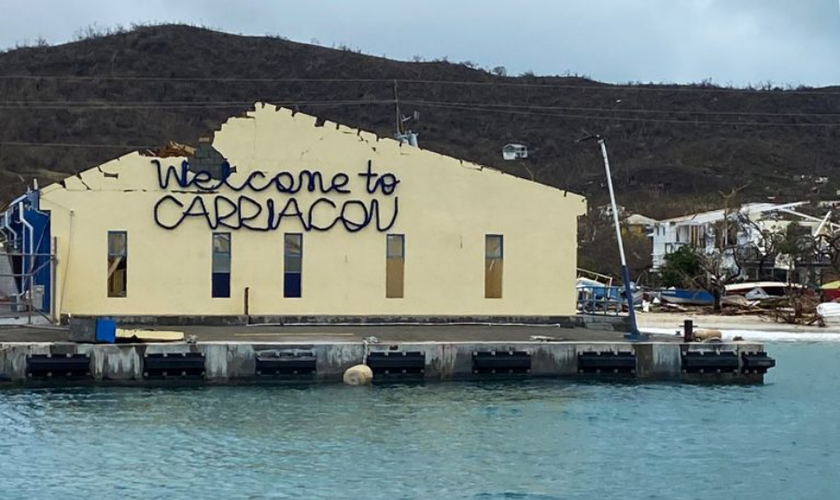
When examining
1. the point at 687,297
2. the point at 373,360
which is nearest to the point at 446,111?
the point at 687,297

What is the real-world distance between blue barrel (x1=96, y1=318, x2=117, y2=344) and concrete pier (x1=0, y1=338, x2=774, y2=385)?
0.82ft

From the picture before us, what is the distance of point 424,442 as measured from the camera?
24609mm

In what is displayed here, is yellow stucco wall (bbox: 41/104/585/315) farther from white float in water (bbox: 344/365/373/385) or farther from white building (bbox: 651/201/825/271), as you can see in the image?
white building (bbox: 651/201/825/271)

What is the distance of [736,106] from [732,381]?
141349mm

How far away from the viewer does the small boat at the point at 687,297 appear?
6475 centimetres

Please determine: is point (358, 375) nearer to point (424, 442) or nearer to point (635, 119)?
point (424, 442)

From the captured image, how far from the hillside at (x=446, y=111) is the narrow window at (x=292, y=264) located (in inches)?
2651

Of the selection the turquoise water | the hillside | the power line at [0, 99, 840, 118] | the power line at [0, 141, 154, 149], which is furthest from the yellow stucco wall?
the power line at [0, 141, 154, 149]

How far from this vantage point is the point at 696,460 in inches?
938

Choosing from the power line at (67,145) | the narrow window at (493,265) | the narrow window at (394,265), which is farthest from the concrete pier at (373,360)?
the power line at (67,145)

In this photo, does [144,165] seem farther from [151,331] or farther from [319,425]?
[319,425]

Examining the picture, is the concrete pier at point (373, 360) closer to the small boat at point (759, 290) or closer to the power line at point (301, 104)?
the small boat at point (759, 290)

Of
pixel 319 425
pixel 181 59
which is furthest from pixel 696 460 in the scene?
pixel 181 59

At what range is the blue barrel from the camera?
30250 mm
